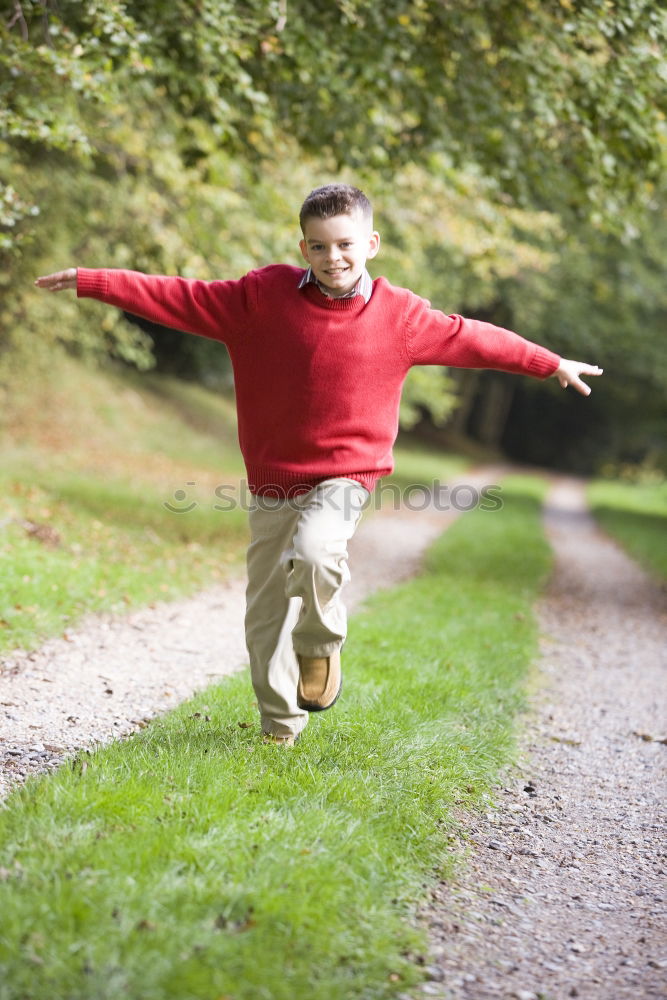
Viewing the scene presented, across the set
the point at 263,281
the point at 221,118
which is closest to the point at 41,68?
the point at 221,118

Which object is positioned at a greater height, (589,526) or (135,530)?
(135,530)

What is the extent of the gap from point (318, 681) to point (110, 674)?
198cm

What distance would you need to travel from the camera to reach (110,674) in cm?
534

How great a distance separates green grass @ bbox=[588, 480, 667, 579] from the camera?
13505 millimetres

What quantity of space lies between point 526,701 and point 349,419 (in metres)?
2.78

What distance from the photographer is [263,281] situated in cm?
373

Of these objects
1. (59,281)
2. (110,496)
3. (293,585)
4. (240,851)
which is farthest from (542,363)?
(110,496)

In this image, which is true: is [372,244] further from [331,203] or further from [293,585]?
[293,585]

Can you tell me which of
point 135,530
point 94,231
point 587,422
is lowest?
point 587,422

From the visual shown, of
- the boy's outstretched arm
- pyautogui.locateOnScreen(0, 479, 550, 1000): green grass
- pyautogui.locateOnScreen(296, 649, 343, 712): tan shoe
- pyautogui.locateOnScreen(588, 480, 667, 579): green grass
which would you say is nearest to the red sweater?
the boy's outstretched arm

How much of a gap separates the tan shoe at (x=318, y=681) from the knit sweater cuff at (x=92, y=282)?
5.34ft

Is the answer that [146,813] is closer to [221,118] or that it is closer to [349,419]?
[349,419]

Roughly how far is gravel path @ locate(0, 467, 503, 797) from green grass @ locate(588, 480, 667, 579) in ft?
21.2

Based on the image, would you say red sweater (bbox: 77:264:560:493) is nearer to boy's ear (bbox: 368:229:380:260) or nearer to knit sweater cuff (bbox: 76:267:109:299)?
knit sweater cuff (bbox: 76:267:109:299)
